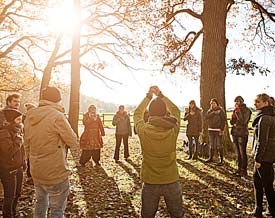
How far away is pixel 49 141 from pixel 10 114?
51.9 inches

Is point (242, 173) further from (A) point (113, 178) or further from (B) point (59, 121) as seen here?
(B) point (59, 121)

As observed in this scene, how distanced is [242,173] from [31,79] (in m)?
18.7

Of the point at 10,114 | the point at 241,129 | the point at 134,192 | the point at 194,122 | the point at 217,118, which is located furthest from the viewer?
the point at 194,122

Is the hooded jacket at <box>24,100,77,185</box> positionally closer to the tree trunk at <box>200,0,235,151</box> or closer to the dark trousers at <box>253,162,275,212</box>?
the dark trousers at <box>253,162,275,212</box>

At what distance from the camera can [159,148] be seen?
4.23m

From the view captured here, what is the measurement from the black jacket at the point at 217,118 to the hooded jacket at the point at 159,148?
6520 millimetres

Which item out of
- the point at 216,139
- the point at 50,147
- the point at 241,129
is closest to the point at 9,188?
the point at 50,147

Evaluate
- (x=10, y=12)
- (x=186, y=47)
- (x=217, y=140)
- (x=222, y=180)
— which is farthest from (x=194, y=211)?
(x=10, y=12)

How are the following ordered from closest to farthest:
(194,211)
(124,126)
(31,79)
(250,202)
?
(194,211) < (250,202) < (124,126) < (31,79)

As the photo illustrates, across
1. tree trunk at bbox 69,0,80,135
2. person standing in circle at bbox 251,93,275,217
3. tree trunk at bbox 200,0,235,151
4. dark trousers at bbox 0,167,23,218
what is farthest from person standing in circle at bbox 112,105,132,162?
dark trousers at bbox 0,167,23,218

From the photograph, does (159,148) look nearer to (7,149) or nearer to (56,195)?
(56,195)

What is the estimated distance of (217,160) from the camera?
11523 millimetres

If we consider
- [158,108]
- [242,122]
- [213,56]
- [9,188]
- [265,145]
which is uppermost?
[213,56]

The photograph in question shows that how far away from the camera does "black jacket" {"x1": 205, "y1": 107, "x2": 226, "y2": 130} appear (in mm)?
10586
